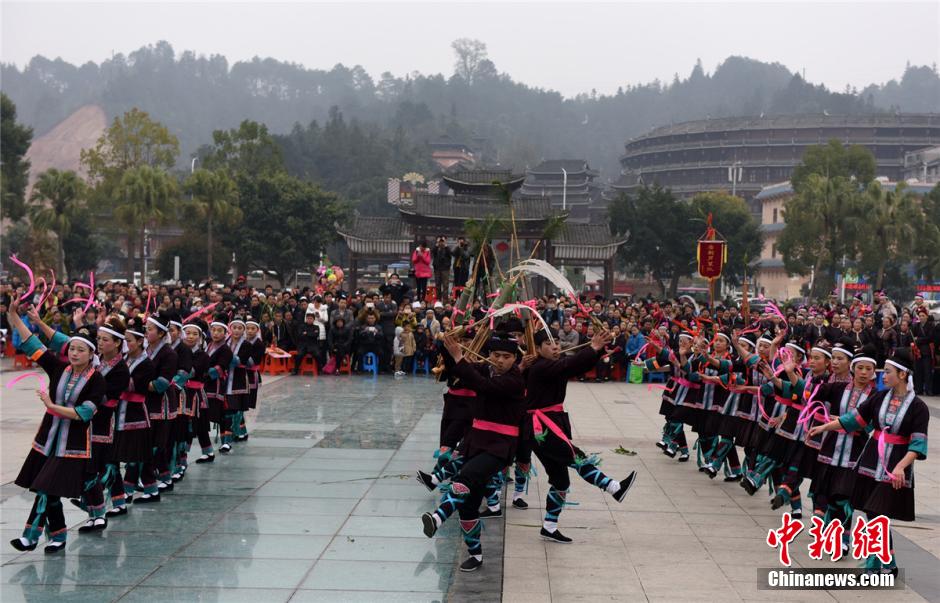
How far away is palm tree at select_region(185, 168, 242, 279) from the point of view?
148 feet

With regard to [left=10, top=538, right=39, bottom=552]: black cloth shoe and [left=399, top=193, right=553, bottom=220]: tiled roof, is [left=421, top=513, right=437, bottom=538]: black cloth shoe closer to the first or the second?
[left=10, top=538, right=39, bottom=552]: black cloth shoe

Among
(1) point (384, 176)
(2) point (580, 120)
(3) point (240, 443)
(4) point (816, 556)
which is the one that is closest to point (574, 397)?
(3) point (240, 443)

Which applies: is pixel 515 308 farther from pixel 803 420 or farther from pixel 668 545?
pixel 803 420

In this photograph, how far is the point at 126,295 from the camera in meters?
20.4

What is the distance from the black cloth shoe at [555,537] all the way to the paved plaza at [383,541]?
0.09 m

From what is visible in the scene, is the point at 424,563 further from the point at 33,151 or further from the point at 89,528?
the point at 33,151

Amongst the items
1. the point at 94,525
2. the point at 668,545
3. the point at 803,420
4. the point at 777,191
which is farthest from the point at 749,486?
Result: the point at 777,191

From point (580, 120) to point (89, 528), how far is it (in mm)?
186748

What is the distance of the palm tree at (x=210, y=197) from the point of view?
148ft

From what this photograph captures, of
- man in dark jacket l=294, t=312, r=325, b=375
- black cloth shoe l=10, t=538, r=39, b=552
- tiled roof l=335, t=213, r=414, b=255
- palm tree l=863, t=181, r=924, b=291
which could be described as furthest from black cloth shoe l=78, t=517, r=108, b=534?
palm tree l=863, t=181, r=924, b=291

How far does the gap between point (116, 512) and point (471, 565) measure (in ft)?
10.9

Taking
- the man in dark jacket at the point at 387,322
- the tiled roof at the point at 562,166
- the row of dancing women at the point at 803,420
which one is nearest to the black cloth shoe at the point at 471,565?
the row of dancing women at the point at 803,420

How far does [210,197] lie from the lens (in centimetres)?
4544

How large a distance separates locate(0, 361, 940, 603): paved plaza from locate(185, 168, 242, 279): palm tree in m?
33.7
